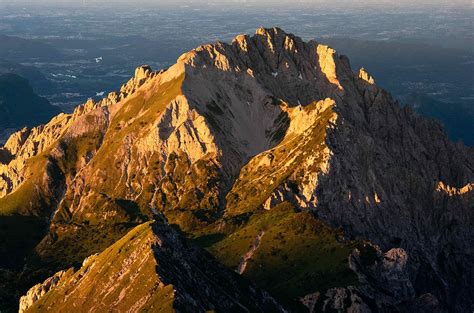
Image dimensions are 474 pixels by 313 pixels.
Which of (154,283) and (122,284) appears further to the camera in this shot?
(122,284)

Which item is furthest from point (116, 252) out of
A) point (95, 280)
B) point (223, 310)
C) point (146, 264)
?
point (223, 310)

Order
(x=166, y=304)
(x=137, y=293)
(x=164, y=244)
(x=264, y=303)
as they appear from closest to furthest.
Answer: (x=166, y=304) → (x=137, y=293) → (x=164, y=244) → (x=264, y=303)

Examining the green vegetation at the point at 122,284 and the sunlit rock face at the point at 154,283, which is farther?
the green vegetation at the point at 122,284

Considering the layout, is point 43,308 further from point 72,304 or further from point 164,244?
point 164,244

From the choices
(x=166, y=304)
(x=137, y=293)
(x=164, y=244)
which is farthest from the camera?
(x=164, y=244)

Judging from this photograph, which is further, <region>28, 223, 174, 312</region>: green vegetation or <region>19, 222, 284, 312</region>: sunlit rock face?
<region>28, 223, 174, 312</region>: green vegetation

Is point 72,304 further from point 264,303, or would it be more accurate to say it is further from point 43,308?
point 264,303

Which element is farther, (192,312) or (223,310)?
(223,310)

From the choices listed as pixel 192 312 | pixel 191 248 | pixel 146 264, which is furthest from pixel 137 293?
pixel 191 248

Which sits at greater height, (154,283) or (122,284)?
(154,283)

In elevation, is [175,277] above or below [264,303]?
above
